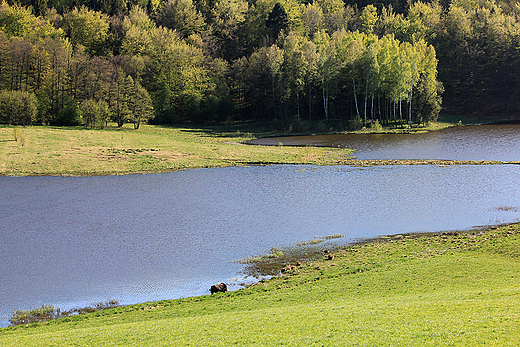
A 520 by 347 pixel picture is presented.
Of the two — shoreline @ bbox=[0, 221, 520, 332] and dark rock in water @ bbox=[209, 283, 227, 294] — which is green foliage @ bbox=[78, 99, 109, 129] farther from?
dark rock in water @ bbox=[209, 283, 227, 294]

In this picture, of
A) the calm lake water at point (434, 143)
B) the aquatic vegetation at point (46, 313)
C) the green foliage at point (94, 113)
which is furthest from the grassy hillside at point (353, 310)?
the green foliage at point (94, 113)

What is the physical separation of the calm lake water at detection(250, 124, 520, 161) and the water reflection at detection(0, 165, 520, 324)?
935 centimetres

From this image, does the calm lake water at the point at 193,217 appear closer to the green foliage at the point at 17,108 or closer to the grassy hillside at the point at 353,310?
the grassy hillside at the point at 353,310

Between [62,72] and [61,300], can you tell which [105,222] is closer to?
[61,300]

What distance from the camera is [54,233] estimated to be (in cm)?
2898

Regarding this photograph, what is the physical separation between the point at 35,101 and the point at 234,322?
7726cm

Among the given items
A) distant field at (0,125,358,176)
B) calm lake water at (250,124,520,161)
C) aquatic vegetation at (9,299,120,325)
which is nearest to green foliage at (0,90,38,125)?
distant field at (0,125,358,176)

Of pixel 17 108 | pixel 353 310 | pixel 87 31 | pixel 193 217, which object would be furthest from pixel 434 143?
pixel 87 31

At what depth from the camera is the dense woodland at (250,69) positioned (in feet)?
279

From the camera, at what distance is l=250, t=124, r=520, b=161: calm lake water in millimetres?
58750

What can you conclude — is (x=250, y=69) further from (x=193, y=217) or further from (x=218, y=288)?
(x=218, y=288)

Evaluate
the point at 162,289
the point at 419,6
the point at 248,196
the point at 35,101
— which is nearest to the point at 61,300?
the point at 162,289

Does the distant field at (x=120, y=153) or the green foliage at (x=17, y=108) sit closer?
the distant field at (x=120, y=153)

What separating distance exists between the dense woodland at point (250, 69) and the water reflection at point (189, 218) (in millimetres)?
41976
